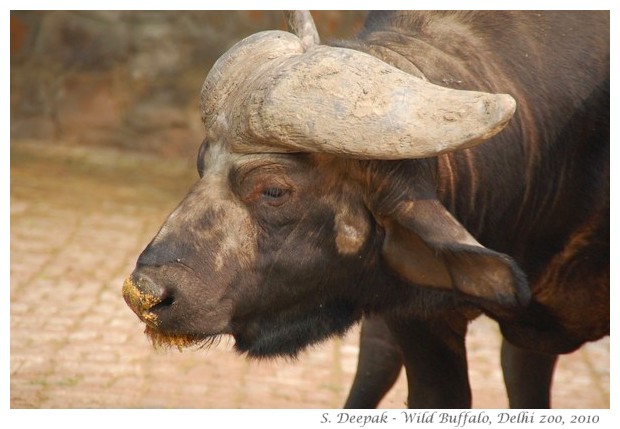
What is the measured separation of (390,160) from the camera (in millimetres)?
4164

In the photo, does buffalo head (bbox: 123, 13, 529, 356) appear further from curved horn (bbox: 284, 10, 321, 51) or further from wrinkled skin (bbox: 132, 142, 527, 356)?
curved horn (bbox: 284, 10, 321, 51)

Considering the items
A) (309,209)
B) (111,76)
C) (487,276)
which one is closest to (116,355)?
(309,209)

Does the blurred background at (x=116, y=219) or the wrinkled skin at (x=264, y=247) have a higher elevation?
the wrinkled skin at (x=264, y=247)

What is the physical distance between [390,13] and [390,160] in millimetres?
1079

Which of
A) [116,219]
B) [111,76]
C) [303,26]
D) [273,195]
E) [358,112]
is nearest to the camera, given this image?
[358,112]

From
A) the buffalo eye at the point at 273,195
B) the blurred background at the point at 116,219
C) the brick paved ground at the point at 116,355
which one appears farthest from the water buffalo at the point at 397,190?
the brick paved ground at the point at 116,355

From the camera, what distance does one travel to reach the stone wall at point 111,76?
1197 centimetres

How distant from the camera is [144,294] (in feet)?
13.0

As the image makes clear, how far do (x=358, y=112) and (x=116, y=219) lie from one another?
6622 millimetres

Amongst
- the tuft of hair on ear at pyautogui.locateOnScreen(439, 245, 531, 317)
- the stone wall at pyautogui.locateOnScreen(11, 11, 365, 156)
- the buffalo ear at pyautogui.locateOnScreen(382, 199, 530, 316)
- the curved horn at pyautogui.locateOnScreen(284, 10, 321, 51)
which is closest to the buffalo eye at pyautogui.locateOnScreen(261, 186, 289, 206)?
the buffalo ear at pyautogui.locateOnScreen(382, 199, 530, 316)

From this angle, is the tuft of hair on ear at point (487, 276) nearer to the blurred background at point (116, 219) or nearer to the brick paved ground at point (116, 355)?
the blurred background at point (116, 219)

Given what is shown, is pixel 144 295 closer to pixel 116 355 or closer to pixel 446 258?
pixel 446 258
